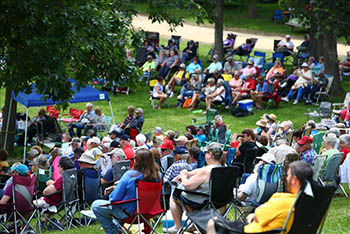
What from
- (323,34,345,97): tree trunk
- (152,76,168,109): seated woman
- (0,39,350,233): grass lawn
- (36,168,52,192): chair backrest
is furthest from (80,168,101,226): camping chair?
(323,34,345,97): tree trunk

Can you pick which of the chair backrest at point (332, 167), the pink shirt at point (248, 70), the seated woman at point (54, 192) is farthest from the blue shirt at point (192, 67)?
the seated woman at point (54, 192)

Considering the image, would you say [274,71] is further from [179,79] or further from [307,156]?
[307,156]

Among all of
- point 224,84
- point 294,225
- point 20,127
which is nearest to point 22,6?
point 294,225

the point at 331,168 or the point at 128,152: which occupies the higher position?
the point at 331,168

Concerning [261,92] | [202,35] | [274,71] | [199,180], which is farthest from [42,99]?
[202,35]

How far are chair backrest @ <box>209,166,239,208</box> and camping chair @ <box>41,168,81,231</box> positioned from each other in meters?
2.53

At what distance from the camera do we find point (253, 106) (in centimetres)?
2080

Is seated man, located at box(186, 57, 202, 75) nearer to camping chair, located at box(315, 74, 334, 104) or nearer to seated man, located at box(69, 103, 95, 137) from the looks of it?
camping chair, located at box(315, 74, 334, 104)

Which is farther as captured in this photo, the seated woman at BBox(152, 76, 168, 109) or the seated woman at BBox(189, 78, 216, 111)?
the seated woman at BBox(152, 76, 168, 109)

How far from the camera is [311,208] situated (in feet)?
18.7

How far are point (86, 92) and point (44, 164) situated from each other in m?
6.19

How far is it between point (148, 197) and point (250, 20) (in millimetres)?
32186

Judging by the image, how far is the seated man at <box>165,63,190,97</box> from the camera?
72.5 feet

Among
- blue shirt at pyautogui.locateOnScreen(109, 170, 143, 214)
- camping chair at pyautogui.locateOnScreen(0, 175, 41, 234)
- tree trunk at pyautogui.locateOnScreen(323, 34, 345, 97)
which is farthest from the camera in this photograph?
tree trunk at pyautogui.locateOnScreen(323, 34, 345, 97)
